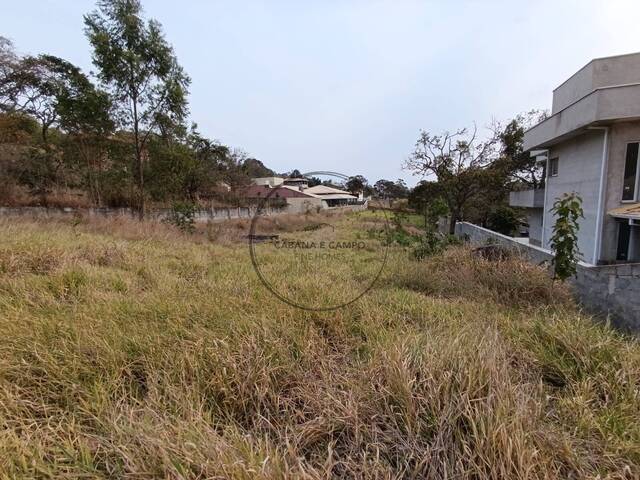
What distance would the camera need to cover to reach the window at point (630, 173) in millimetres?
7438

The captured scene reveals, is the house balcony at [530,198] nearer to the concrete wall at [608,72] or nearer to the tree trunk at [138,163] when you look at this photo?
the concrete wall at [608,72]

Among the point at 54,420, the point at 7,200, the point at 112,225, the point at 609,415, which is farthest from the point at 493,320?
the point at 7,200

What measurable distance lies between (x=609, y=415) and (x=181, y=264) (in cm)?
508

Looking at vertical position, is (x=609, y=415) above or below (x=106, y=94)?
below

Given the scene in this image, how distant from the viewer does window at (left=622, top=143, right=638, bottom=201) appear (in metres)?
7.44

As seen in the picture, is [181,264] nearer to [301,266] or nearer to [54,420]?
[301,266]

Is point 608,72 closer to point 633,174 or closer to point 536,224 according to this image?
point 633,174

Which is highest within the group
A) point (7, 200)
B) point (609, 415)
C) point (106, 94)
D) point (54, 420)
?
point (106, 94)

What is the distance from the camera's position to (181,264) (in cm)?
474

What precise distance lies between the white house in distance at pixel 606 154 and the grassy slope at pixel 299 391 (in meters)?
7.29

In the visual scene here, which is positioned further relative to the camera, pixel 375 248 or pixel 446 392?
pixel 375 248

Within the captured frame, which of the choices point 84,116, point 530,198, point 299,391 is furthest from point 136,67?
point 530,198

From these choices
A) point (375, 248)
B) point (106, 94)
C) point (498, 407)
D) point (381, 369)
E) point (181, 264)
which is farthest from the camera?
point (106, 94)

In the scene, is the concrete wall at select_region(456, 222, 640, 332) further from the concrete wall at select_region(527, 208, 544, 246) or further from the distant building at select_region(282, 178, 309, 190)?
the concrete wall at select_region(527, 208, 544, 246)
